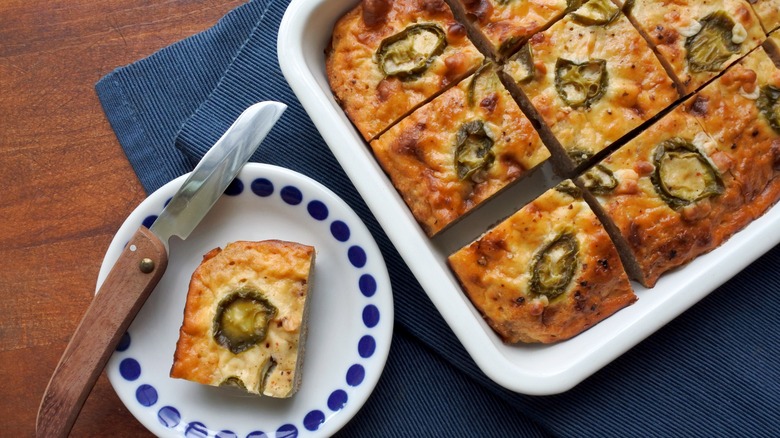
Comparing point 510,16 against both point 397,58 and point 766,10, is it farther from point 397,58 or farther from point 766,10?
point 766,10

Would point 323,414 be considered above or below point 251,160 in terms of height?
below

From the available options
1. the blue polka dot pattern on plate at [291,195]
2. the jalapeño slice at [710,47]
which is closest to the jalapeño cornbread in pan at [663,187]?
the jalapeño slice at [710,47]

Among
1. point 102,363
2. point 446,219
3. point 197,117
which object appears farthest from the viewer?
point 197,117

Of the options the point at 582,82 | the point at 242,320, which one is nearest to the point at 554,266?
the point at 582,82

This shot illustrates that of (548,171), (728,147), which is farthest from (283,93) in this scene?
(728,147)

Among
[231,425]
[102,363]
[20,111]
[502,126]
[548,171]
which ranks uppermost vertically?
[502,126]

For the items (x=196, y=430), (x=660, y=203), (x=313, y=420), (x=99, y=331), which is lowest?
(x=196, y=430)

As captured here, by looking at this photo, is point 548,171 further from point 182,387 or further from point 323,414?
point 182,387

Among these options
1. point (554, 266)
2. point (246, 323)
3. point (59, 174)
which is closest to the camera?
point (554, 266)
